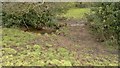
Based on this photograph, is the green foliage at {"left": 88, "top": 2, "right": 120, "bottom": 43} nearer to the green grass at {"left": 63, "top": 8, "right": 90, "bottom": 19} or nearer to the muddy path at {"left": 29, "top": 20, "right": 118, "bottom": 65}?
the muddy path at {"left": 29, "top": 20, "right": 118, "bottom": 65}

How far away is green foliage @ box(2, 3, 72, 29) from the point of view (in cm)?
1000

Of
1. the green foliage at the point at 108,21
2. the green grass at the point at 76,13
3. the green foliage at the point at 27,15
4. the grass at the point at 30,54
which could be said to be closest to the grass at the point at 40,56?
the grass at the point at 30,54

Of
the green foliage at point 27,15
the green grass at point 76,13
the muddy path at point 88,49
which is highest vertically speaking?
the green foliage at point 27,15

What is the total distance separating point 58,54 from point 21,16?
145 inches

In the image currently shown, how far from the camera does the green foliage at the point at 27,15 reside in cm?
1000

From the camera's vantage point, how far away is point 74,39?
980 centimetres

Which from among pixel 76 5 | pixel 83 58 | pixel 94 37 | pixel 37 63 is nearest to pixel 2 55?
pixel 37 63

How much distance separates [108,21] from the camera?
8898mm

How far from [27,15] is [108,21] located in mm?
3424

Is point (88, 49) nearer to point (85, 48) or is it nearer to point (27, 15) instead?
point (85, 48)

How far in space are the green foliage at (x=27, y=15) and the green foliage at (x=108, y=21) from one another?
90.6 inches

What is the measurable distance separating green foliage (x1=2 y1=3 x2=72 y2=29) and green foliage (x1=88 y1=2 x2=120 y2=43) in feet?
7.55

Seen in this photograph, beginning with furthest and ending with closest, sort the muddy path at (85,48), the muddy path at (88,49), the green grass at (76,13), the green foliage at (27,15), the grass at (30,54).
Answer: the green grass at (76,13)
the green foliage at (27,15)
the muddy path at (88,49)
the muddy path at (85,48)
the grass at (30,54)

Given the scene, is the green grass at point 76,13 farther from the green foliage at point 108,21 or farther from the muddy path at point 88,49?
the green foliage at point 108,21
